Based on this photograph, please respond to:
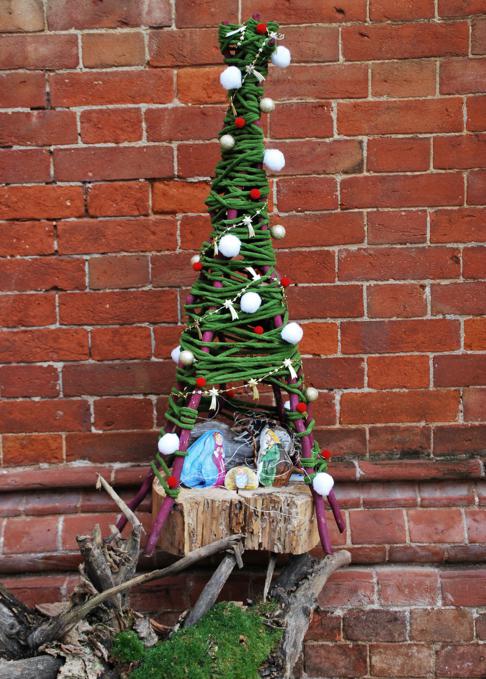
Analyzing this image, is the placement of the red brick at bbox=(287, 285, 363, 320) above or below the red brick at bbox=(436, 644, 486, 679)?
above

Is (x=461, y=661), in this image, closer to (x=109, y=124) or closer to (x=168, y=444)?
(x=168, y=444)

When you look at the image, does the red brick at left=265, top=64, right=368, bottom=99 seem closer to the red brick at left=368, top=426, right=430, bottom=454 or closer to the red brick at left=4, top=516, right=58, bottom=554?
the red brick at left=368, top=426, right=430, bottom=454

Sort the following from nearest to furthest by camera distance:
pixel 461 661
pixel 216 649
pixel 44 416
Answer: pixel 216 649
pixel 461 661
pixel 44 416

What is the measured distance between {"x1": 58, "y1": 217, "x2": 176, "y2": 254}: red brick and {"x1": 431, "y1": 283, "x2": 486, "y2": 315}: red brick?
0.89m

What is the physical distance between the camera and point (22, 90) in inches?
98.0

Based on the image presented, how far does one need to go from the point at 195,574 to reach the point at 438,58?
6.06 feet

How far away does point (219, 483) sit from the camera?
2.15 metres

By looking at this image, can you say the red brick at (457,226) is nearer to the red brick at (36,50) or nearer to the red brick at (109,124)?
the red brick at (109,124)

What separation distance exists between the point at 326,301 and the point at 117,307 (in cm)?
69

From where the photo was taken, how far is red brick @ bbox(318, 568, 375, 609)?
2482 mm

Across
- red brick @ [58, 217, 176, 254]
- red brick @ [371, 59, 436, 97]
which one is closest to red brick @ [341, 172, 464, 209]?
red brick @ [371, 59, 436, 97]

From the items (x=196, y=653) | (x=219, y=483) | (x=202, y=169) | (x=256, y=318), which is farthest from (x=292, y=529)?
(x=202, y=169)

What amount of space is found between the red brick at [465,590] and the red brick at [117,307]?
1.26 m

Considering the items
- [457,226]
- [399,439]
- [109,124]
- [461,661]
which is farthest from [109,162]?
[461,661]
